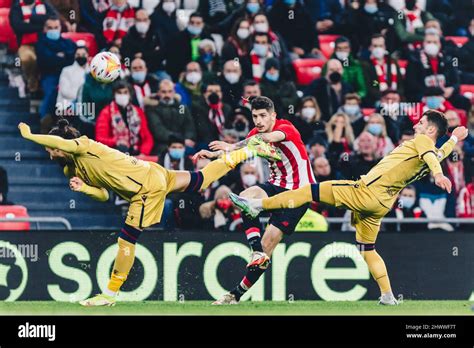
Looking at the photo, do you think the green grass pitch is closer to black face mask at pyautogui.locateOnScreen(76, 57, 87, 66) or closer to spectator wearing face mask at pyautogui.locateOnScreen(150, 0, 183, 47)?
black face mask at pyautogui.locateOnScreen(76, 57, 87, 66)

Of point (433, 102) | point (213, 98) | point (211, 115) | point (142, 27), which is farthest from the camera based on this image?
point (433, 102)

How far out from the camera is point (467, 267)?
1708cm

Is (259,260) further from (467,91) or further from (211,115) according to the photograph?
→ (467,91)

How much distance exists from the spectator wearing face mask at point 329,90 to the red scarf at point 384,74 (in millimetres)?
552

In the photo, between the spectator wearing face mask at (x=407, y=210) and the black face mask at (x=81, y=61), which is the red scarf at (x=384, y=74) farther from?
the black face mask at (x=81, y=61)

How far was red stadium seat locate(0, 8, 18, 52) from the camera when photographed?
771 inches

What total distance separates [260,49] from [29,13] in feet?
10.3

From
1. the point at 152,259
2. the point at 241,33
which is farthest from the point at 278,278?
the point at 241,33

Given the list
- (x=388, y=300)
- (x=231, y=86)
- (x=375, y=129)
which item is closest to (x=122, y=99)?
(x=231, y=86)

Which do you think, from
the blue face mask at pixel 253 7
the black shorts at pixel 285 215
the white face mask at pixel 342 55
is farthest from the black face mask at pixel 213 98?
the black shorts at pixel 285 215

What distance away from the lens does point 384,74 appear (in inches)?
789

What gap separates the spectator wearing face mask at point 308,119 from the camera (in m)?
18.9

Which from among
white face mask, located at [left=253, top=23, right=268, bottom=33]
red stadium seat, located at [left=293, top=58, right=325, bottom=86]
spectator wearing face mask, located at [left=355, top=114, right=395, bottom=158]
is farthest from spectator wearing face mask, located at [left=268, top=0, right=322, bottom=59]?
spectator wearing face mask, located at [left=355, top=114, right=395, bottom=158]
